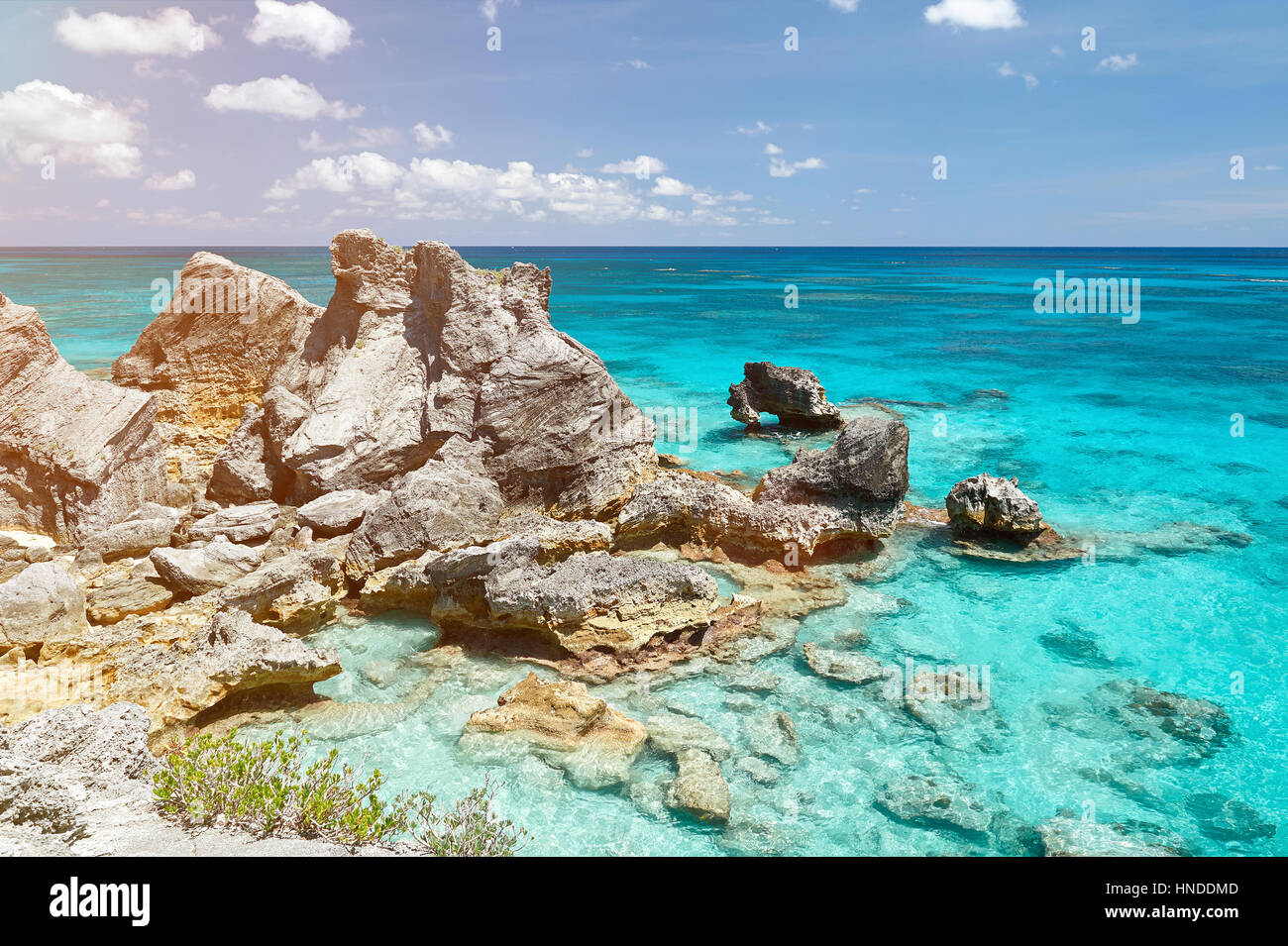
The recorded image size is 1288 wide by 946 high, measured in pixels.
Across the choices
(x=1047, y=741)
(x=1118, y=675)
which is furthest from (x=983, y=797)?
(x=1118, y=675)

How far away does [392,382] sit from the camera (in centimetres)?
2047

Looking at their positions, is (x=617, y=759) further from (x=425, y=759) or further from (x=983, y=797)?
(x=983, y=797)

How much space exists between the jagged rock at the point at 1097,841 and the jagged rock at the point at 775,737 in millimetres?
3593

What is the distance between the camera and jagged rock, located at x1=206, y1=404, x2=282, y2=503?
19.4 m

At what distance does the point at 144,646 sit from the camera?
12422 millimetres

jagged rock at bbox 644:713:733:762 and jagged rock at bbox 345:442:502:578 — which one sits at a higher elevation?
jagged rock at bbox 345:442:502:578

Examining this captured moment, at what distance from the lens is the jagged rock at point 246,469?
63.8 feet

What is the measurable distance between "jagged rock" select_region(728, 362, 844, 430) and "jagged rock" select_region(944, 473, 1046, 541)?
11.0 m

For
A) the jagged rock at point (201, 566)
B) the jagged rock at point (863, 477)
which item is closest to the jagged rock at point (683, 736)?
the jagged rock at point (863, 477)

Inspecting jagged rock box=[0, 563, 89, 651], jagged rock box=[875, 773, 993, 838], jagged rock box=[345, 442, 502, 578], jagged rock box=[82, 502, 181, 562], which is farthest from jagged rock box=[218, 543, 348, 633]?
jagged rock box=[875, 773, 993, 838]

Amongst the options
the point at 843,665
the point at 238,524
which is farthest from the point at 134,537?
the point at 843,665

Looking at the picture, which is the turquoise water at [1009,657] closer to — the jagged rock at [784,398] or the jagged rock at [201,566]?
the jagged rock at [784,398]

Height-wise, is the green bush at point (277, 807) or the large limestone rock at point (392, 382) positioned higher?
the large limestone rock at point (392, 382)

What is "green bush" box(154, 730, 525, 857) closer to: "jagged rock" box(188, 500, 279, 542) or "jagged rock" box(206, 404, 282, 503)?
"jagged rock" box(188, 500, 279, 542)
